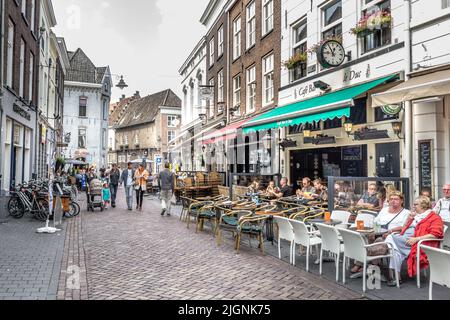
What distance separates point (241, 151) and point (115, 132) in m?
47.0

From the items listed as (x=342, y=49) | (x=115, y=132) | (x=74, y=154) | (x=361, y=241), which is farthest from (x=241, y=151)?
(x=115, y=132)

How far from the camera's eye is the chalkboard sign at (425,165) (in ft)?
27.3

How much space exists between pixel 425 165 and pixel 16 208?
11162 millimetres

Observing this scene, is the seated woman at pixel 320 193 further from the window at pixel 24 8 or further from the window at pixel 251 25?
the window at pixel 24 8

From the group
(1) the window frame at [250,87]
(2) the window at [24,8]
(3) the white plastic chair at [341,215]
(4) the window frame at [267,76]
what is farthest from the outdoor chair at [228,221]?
(2) the window at [24,8]

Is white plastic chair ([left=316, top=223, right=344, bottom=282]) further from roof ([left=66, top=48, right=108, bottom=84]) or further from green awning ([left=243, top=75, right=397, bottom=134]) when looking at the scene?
roof ([left=66, top=48, right=108, bottom=84])

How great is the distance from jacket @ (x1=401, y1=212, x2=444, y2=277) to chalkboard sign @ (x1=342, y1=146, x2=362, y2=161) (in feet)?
17.3

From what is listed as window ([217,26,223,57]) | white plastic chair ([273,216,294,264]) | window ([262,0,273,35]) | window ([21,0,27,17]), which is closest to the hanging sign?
white plastic chair ([273,216,294,264])

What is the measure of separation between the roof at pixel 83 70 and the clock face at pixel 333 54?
33771 mm

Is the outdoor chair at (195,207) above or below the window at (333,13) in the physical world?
below

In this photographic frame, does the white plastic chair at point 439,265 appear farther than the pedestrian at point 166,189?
No

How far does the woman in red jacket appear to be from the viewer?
539 centimetres

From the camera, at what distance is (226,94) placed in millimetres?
21172

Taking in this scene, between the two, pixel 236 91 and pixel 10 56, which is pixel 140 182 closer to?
pixel 10 56
